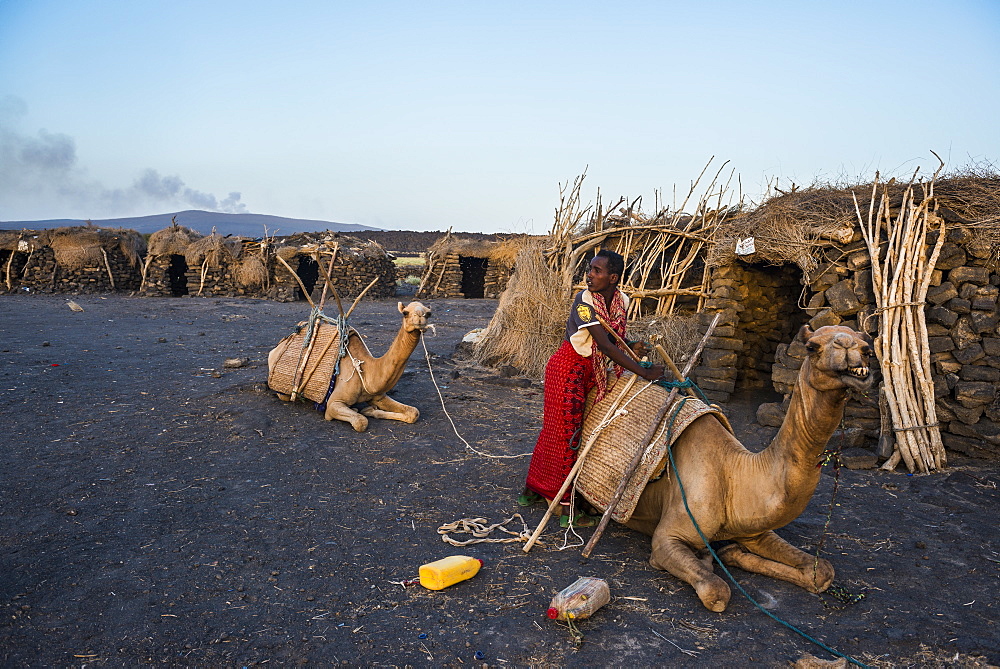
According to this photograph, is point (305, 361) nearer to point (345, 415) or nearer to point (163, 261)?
point (345, 415)

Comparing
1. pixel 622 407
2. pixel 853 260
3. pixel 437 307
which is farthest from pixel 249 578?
pixel 437 307

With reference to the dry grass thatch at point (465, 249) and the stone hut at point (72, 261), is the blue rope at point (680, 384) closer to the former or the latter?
the dry grass thatch at point (465, 249)

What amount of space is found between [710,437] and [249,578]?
2907 mm

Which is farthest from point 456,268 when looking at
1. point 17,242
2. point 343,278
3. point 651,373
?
point 651,373

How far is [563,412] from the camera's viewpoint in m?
4.36

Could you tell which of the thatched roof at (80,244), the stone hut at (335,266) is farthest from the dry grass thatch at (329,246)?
the thatched roof at (80,244)

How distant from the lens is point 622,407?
424cm

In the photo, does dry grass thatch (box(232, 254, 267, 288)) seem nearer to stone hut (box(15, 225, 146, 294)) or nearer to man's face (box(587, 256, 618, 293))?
stone hut (box(15, 225, 146, 294))

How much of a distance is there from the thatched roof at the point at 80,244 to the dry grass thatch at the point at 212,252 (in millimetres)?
3173

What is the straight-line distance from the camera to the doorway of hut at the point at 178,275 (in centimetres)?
2441

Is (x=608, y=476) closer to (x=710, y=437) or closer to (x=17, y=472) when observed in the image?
(x=710, y=437)

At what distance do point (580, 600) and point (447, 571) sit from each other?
80cm

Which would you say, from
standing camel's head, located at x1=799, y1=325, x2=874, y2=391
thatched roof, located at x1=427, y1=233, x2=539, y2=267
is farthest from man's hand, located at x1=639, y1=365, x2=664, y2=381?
thatched roof, located at x1=427, y1=233, x2=539, y2=267

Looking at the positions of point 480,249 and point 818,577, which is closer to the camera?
point 818,577
